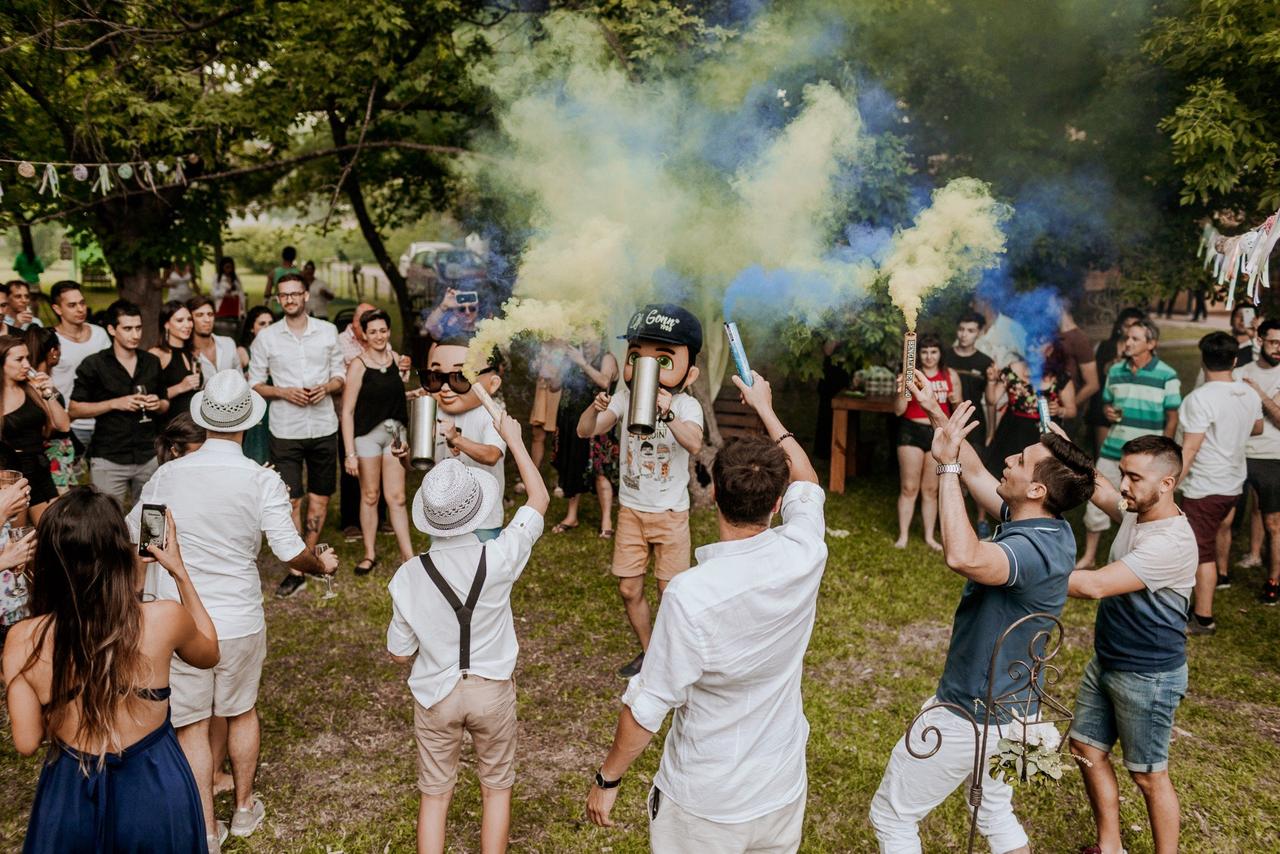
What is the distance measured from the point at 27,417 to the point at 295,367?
5.79 ft

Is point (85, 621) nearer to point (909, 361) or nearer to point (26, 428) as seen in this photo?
point (909, 361)

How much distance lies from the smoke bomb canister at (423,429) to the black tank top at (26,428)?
3.05m

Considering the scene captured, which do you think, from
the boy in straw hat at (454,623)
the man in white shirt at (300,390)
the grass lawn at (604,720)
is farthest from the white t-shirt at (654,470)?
the man in white shirt at (300,390)

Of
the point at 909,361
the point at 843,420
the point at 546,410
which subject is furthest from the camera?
the point at 843,420

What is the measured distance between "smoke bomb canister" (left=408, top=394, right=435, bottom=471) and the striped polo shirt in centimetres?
544

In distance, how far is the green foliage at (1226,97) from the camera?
7238 millimetres

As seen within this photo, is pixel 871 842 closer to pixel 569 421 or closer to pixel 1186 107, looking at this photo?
pixel 569 421

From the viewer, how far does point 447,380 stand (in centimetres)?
538

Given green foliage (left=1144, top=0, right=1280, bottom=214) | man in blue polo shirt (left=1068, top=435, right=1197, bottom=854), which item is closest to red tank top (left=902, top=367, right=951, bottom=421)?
green foliage (left=1144, top=0, right=1280, bottom=214)

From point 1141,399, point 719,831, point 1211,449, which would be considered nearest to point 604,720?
point 719,831

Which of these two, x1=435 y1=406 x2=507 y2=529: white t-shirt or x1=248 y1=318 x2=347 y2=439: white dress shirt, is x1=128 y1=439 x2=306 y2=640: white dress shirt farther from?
x1=248 y1=318 x2=347 y2=439: white dress shirt

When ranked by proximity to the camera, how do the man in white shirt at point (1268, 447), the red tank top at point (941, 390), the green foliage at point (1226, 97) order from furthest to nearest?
the red tank top at point (941, 390) < the green foliage at point (1226, 97) < the man in white shirt at point (1268, 447)

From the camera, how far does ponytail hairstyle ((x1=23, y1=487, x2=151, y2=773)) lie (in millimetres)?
2711

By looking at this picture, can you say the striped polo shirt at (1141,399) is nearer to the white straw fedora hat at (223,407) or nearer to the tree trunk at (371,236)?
the white straw fedora hat at (223,407)
